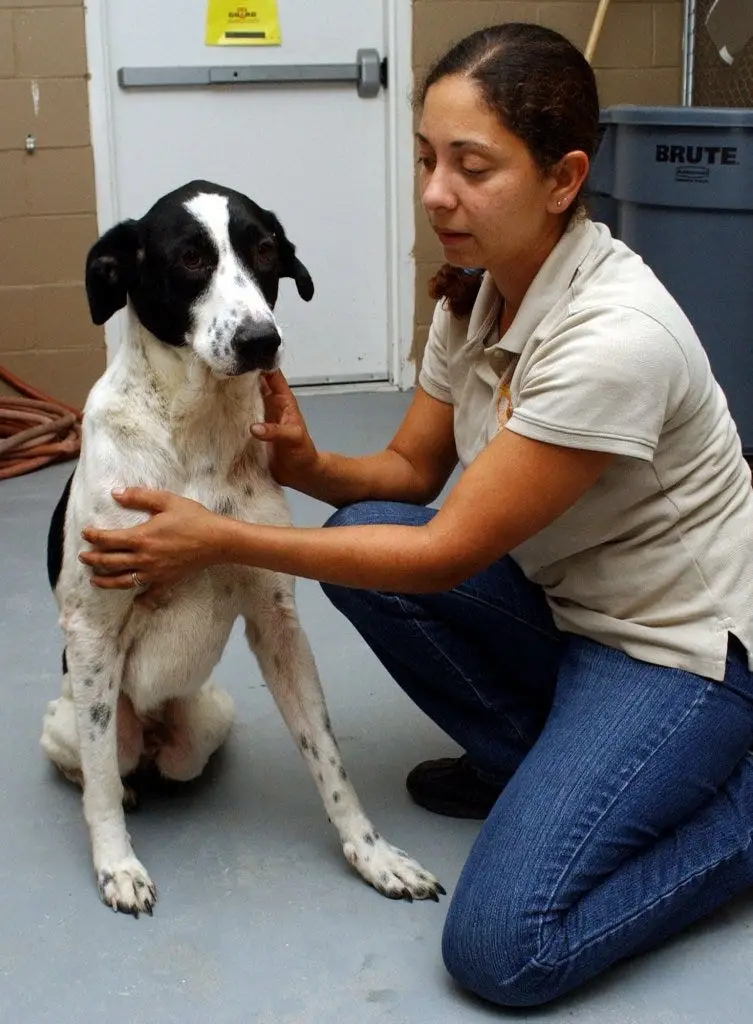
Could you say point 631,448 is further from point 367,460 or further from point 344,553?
point 367,460

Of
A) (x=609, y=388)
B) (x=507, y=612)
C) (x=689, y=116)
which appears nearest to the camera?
(x=609, y=388)

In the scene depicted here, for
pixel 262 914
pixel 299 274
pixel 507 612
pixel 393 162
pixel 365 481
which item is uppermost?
pixel 299 274

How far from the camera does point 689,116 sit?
3373 mm

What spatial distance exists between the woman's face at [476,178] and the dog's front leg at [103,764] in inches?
28.9

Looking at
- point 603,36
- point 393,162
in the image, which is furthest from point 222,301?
point 603,36

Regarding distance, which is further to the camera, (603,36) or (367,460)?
(603,36)

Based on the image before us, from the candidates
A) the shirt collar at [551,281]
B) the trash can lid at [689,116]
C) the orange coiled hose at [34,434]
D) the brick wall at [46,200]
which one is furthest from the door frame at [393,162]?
the shirt collar at [551,281]

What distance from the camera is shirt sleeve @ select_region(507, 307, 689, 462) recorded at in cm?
153

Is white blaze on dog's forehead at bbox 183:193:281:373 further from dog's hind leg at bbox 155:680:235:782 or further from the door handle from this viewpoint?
the door handle

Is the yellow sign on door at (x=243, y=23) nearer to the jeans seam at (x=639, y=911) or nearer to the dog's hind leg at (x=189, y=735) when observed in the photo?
the dog's hind leg at (x=189, y=735)

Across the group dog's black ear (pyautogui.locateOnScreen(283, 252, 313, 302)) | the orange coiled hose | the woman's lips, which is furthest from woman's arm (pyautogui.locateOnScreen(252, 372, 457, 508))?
the orange coiled hose

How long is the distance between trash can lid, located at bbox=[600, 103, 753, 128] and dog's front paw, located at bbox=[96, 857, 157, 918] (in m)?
2.43

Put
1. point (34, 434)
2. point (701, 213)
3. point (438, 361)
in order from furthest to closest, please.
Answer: point (34, 434), point (701, 213), point (438, 361)

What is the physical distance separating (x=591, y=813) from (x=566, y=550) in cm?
35
